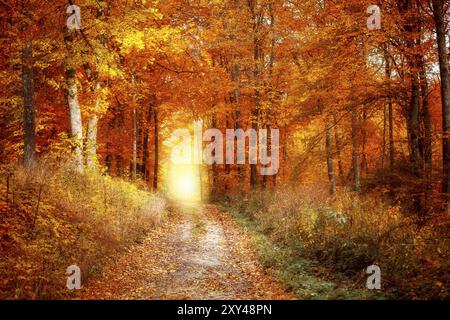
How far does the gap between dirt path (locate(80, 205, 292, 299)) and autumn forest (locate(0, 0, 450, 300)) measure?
61 mm

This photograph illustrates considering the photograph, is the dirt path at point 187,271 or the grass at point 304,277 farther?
the dirt path at point 187,271

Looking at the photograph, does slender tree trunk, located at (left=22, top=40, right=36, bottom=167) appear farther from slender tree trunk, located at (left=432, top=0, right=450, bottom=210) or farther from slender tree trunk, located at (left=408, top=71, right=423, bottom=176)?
slender tree trunk, located at (left=408, top=71, right=423, bottom=176)

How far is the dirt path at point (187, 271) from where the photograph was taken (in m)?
7.18

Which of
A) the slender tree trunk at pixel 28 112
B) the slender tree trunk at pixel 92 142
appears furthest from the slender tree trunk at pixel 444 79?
the slender tree trunk at pixel 28 112

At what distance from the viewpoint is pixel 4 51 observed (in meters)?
13.1

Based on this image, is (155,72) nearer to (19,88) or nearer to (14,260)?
(19,88)

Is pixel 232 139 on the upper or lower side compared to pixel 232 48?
lower

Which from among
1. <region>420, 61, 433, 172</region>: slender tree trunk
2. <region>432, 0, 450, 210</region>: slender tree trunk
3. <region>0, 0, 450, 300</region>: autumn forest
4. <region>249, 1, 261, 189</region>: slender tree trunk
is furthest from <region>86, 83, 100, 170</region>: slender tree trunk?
<region>432, 0, 450, 210</region>: slender tree trunk

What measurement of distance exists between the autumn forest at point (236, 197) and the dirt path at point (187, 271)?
6 cm

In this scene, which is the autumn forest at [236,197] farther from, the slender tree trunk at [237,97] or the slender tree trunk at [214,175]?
the slender tree trunk at [214,175]

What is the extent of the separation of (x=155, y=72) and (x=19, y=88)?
8852mm

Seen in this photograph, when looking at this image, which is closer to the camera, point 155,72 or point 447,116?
point 447,116
